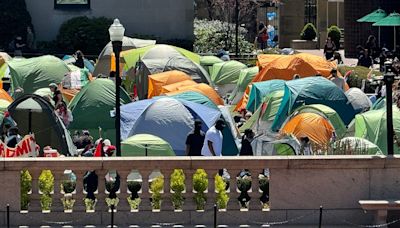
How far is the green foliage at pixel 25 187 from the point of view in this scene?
16.2 metres

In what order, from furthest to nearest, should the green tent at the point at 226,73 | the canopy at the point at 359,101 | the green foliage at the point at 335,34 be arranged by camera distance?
1. the green foliage at the point at 335,34
2. the green tent at the point at 226,73
3. the canopy at the point at 359,101

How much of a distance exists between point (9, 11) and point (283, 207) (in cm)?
3775

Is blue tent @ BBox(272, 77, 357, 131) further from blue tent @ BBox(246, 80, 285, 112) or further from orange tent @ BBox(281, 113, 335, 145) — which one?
orange tent @ BBox(281, 113, 335, 145)

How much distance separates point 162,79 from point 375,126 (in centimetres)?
1019

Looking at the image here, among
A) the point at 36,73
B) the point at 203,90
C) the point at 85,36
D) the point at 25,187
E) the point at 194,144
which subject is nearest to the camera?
the point at 25,187

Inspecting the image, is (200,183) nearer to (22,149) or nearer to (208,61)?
(22,149)

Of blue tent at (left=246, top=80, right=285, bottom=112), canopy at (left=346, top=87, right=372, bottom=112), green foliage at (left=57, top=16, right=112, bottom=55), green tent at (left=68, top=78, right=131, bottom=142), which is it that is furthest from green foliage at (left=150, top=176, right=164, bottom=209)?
green foliage at (left=57, top=16, right=112, bottom=55)

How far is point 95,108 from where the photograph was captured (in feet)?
97.0

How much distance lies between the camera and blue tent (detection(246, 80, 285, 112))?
109 feet

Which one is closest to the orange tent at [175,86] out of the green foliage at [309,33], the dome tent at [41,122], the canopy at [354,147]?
the dome tent at [41,122]

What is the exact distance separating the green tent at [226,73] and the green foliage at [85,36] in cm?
1052

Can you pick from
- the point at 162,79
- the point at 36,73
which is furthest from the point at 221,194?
the point at 36,73

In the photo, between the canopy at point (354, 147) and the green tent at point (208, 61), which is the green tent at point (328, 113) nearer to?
the canopy at point (354, 147)

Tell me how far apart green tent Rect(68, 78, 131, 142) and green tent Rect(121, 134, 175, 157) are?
14.3ft
